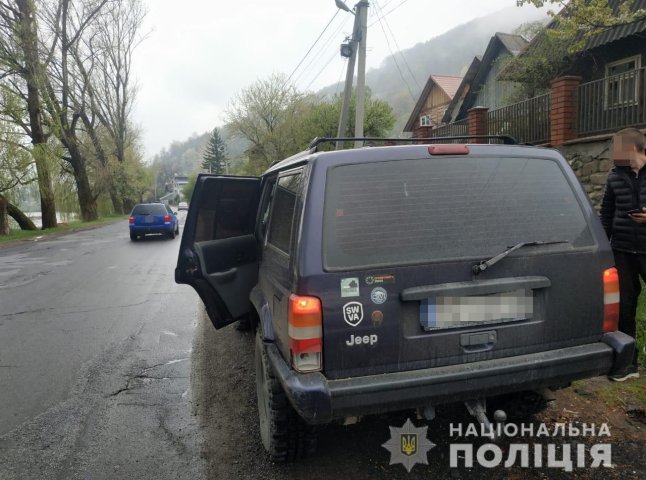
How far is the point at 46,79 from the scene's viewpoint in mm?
22203

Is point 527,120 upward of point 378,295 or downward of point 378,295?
upward

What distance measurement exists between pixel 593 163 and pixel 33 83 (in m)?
22.3

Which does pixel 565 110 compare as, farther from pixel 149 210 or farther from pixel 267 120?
pixel 267 120

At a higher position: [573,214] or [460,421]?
[573,214]

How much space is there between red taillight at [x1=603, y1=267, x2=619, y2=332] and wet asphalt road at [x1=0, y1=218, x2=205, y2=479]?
2483mm

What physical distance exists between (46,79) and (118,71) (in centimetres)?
1969

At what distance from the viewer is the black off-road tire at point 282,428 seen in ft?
8.86

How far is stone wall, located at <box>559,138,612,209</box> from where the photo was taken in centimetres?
802

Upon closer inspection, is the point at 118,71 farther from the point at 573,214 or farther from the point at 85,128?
the point at 573,214

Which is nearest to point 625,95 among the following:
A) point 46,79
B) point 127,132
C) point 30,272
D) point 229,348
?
point 229,348

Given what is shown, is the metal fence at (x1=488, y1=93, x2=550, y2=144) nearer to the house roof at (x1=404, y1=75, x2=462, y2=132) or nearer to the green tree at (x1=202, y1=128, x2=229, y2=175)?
the house roof at (x1=404, y1=75, x2=462, y2=132)

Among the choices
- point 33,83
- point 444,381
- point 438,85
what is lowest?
point 444,381

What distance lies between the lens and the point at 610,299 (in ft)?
8.74

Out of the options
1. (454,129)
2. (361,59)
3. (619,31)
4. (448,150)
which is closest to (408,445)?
(448,150)
